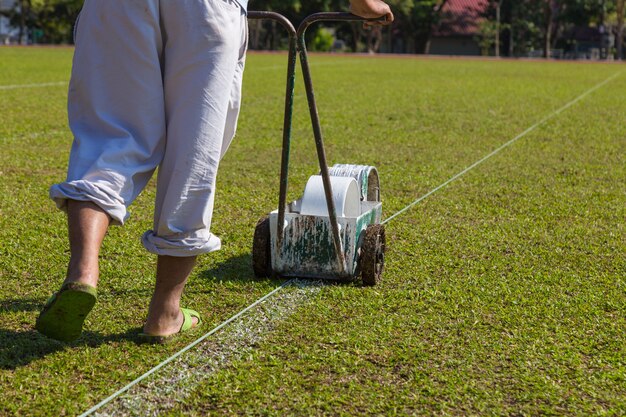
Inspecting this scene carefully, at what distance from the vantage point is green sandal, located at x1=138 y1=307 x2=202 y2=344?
3260mm

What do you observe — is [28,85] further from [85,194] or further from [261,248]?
[85,194]

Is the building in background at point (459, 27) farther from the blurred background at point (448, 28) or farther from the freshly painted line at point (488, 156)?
the freshly painted line at point (488, 156)

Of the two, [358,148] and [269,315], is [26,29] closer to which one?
[358,148]

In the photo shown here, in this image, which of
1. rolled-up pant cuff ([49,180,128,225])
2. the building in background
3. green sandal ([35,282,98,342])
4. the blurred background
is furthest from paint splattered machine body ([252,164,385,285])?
the building in background

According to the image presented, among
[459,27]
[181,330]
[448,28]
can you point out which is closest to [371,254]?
[181,330]

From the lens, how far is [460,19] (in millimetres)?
71812

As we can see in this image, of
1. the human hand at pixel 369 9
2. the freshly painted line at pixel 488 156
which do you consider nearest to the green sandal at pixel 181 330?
the human hand at pixel 369 9

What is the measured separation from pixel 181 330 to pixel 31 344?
54 centimetres

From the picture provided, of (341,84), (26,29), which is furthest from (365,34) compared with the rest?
(341,84)

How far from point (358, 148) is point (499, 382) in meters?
6.30

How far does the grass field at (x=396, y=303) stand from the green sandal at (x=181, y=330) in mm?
34

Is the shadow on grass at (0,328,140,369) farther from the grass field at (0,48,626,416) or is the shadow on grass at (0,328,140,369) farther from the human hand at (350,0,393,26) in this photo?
the human hand at (350,0,393,26)

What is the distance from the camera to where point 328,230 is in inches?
159

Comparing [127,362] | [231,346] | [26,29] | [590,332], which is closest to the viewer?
[127,362]
